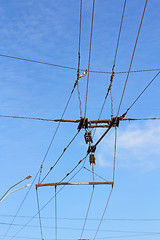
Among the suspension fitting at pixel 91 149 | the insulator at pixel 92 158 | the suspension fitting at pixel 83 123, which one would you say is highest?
the suspension fitting at pixel 83 123

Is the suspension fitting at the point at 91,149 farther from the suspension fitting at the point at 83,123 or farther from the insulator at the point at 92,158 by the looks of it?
the suspension fitting at the point at 83,123

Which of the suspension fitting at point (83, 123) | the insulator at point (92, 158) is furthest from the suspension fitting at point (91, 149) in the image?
the suspension fitting at point (83, 123)

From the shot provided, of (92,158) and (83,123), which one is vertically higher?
(83,123)

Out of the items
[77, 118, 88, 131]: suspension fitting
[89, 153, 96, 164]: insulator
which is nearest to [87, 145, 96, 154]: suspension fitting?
[89, 153, 96, 164]: insulator

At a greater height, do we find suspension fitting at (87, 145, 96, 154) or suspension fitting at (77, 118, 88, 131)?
suspension fitting at (77, 118, 88, 131)

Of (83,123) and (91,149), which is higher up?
(83,123)

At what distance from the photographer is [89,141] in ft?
46.0

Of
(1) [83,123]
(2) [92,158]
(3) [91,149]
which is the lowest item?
(2) [92,158]

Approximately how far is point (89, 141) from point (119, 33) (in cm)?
482

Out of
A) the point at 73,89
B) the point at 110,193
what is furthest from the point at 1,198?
the point at 73,89

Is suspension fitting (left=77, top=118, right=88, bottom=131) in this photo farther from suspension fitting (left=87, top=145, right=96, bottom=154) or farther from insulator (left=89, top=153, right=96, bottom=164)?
insulator (left=89, top=153, right=96, bottom=164)

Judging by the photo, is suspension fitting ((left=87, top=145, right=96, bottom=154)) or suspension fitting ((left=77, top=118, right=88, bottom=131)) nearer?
suspension fitting ((left=87, top=145, right=96, bottom=154))

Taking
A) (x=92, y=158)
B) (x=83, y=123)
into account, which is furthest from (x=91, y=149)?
(x=83, y=123)

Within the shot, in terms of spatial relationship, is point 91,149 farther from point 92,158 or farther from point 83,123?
point 83,123
